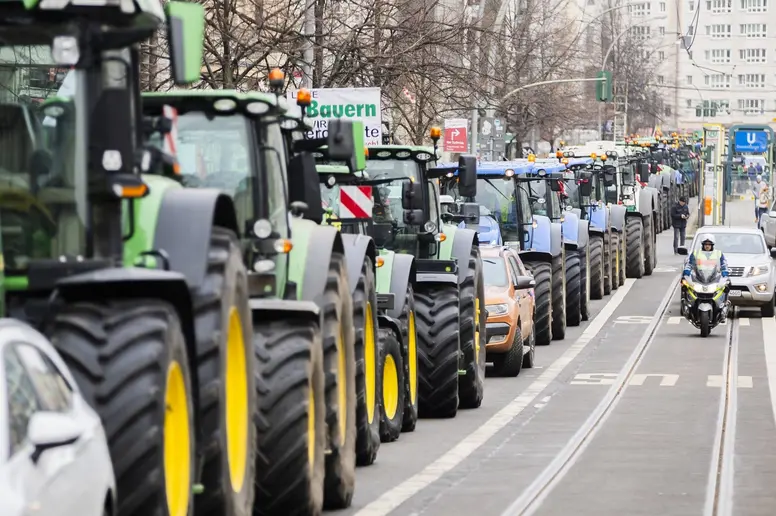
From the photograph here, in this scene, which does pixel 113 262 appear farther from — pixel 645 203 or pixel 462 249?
pixel 645 203

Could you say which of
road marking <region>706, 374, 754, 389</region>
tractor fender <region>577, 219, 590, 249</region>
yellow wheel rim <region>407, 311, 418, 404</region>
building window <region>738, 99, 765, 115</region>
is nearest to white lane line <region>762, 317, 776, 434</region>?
road marking <region>706, 374, 754, 389</region>

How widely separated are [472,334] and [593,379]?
519cm

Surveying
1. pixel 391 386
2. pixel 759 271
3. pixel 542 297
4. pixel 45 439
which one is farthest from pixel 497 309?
pixel 45 439

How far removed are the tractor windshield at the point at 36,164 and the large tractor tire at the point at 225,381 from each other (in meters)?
0.85

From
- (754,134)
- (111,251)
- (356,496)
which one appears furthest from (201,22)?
(754,134)

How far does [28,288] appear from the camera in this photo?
314 inches

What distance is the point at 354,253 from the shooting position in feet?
44.4

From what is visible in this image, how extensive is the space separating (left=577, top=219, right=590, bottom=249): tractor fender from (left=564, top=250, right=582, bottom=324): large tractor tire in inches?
33.8

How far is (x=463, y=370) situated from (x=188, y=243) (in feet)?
35.0

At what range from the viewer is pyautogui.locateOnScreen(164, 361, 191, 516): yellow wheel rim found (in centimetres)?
809

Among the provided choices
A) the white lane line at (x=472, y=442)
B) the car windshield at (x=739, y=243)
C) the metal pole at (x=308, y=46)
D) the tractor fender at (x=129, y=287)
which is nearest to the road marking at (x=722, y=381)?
the white lane line at (x=472, y=442)

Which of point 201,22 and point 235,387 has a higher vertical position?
point 201,22

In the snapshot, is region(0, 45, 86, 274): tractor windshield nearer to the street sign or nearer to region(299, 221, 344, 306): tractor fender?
region(299, 221, 344, 306): tractor fender

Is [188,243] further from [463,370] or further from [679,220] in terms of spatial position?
[679,220]
